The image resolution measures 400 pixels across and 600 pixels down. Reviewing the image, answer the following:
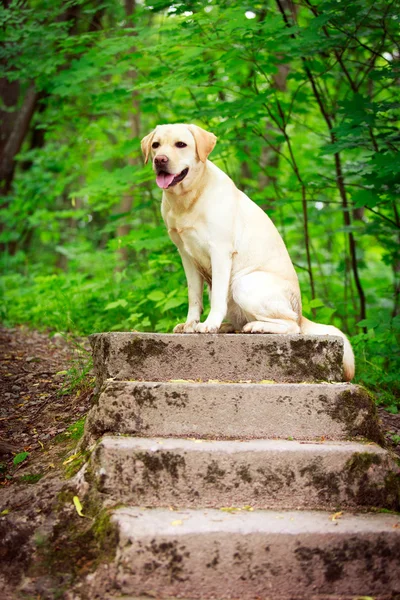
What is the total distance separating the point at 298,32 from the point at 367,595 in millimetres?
4895

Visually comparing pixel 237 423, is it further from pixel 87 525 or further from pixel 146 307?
pixel 146 307

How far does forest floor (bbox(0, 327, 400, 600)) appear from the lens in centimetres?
283

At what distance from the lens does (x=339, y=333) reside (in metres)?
3.95

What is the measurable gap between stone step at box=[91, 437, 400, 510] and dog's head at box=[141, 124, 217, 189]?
1.67 m

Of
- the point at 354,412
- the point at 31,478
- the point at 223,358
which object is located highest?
the point at 223,358

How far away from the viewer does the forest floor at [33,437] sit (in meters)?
2.83

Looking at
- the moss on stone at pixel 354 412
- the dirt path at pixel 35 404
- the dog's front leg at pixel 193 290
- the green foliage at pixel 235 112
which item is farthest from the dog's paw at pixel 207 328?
the green foliage at pixel 235 112

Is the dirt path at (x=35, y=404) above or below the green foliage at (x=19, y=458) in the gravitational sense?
above

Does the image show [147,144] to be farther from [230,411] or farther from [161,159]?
[230,411]

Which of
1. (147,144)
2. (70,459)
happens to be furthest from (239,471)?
(147,144)

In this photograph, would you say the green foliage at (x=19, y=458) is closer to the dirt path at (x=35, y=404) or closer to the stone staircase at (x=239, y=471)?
the dirt path at (x=35, y=404)

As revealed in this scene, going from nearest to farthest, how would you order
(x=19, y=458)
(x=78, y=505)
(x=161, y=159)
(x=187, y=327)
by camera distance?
(x=78, y=505) → (x=19, y=458) → (x=161, y=159) → (x=187, y=327)

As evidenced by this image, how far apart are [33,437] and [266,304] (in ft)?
5.53

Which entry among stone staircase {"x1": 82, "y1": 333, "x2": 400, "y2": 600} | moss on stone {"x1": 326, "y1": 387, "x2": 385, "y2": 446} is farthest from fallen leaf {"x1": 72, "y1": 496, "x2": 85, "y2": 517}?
moss on stone {"x1": 326, "y1": 387, "x2": 385, "y2": 446}
